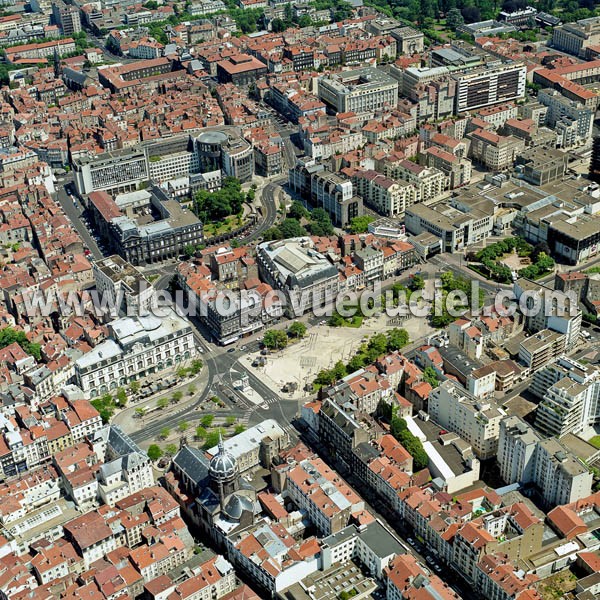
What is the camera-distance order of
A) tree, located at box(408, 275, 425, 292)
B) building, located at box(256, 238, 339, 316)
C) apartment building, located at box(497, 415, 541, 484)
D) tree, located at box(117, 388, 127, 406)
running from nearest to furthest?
1. apartment building, located at box(497, 415, 541, 484)
2. tree, located at box(117, 388, 127, 406)
3. building, located at box(256, 238, 339, 316)
4. tree, located at box(408, 275, 425, 292)

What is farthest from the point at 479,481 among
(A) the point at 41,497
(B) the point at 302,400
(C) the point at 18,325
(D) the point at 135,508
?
(C) the point at 18,325

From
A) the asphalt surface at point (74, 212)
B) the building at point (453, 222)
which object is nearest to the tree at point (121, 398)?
the asphalt surface at point (74, 212)

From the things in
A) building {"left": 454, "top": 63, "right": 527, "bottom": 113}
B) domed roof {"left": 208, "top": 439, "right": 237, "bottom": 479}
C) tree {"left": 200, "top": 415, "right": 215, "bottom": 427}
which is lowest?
tree {"left": 200, "top": 415, "right": 215, "bottom": 427}

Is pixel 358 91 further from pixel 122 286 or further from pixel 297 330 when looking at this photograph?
pixel 122 286

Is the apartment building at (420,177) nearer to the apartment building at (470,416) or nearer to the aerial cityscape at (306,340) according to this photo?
the aerial cityscape at (306,340)

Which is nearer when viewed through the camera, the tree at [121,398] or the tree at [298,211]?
the tree at [121,398]

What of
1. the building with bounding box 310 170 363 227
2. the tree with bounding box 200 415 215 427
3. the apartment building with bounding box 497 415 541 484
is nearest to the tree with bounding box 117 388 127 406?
the tree with bounding box 200 415 215 427

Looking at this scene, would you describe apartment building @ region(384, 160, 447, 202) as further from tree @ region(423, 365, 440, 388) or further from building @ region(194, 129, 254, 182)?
tree @ region(423, 365, 440, 388)
